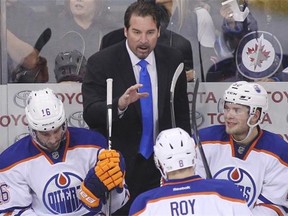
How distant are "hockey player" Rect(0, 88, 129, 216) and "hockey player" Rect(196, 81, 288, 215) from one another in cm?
60

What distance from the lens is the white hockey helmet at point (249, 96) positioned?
571cm

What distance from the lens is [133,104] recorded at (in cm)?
591

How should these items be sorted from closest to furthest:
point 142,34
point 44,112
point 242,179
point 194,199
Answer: point 194,199, point 44,112, point 242,179, point 142,34

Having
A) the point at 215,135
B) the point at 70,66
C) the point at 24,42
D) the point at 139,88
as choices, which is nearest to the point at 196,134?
the point at 215,135

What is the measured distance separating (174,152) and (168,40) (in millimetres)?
1804

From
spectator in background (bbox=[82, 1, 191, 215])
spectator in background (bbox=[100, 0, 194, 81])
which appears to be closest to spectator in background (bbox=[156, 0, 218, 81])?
spectator in background (bbox=[100, 0, 194, 81])

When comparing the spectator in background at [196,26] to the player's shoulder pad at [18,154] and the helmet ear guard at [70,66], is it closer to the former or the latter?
the helmet ear guard at [70,66]

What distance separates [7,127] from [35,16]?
2.35 ft

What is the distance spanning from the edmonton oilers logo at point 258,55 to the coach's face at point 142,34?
0.93 m

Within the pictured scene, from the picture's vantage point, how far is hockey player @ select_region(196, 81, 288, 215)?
18.5 ft

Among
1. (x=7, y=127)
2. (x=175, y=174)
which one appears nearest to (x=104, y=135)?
(x=7, y=127)

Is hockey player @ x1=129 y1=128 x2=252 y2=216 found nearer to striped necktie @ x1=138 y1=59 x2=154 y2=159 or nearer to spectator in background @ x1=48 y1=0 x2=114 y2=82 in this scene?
striped necktie @ x1=138 y1=59 x2=154 y2=159

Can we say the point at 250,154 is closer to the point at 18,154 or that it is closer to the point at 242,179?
the point at 242,179

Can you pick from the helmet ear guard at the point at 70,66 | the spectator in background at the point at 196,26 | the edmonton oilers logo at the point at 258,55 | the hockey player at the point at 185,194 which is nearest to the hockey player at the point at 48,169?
the hockey player at the point at 185,194
